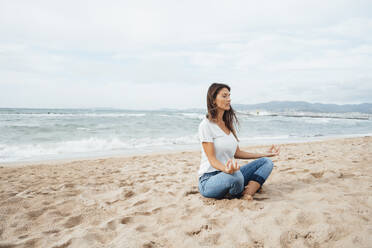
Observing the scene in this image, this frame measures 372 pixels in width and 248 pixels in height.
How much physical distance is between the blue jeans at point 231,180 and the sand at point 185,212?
0.13 metres

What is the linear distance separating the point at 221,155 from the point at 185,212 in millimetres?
831

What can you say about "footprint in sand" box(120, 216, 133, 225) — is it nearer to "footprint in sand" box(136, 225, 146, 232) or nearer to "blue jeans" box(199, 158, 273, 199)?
"footprint in sand" box(136, 225, 146, 232)

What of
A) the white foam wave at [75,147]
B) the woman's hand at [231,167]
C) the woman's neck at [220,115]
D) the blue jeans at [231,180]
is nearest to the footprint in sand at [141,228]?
the blue jeans at [231,180]

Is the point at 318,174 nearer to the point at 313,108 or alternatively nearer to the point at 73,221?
the point at 73,221

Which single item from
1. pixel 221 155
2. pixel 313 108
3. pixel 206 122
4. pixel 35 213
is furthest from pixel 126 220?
pixel 313 108

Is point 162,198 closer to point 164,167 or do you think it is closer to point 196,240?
point 196,240

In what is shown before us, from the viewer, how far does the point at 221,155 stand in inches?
117

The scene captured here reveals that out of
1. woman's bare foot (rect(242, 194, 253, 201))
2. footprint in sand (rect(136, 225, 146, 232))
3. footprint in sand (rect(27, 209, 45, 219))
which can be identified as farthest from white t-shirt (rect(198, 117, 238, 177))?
footprint in sand (rect(27, 209, 45, 219))

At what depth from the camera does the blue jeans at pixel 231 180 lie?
9.05ft

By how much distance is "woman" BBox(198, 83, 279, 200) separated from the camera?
9.13 ft

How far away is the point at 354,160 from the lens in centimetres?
498

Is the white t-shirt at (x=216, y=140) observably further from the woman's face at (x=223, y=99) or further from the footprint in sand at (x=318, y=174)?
the footprint in sand at (x=318, y=174)

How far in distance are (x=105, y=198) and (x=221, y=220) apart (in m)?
1.90

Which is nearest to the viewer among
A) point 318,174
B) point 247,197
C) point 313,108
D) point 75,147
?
point 247,197
